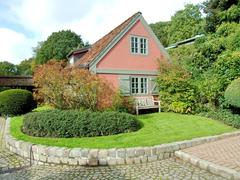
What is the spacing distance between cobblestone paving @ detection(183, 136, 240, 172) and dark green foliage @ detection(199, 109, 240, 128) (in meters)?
2.67

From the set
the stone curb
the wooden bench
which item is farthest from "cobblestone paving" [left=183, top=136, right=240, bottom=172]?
the wooden bench

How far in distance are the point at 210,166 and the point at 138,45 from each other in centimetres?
1407

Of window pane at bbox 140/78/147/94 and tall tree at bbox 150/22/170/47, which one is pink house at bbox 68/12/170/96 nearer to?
window pane at bbox 140/78/147/94

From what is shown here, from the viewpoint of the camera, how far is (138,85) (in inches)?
767

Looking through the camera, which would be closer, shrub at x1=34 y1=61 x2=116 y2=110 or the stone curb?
the stone curb

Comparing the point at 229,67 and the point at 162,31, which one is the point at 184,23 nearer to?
the point at 162,31

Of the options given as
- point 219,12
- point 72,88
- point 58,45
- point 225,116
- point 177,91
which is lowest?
point 225,116

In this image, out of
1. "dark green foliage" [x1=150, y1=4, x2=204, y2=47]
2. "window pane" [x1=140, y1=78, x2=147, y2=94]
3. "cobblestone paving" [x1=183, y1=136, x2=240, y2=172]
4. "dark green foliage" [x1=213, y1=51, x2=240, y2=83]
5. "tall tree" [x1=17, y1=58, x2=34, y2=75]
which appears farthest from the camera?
"tall tree" [x1=17, y1=58, x2=34, y2=75]

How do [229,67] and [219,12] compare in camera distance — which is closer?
[229,67]

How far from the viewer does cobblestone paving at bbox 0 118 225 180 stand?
677 cm

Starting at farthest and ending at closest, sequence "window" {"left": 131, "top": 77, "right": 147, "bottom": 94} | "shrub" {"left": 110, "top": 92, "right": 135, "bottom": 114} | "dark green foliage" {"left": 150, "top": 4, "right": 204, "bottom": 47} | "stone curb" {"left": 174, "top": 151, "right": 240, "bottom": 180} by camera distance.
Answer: "dark green foliage" {"left": 150, "top": 4, "right": 204, "bottom": 47} → "window" {"left": 131, "top": 77, "right": 147, "bottom": 94} → "shrub" {"left": 110, "top": 92, "right": 135, "bottom": 114} → "stone curb" {"left": 174, "top": 151, "right": 240, "bottom": 180}

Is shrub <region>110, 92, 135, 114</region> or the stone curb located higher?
shrub <region>110, 92, 135, 114</region>

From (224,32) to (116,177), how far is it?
54.2 feet

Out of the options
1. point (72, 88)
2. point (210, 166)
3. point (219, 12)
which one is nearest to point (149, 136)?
point (210, 166)
